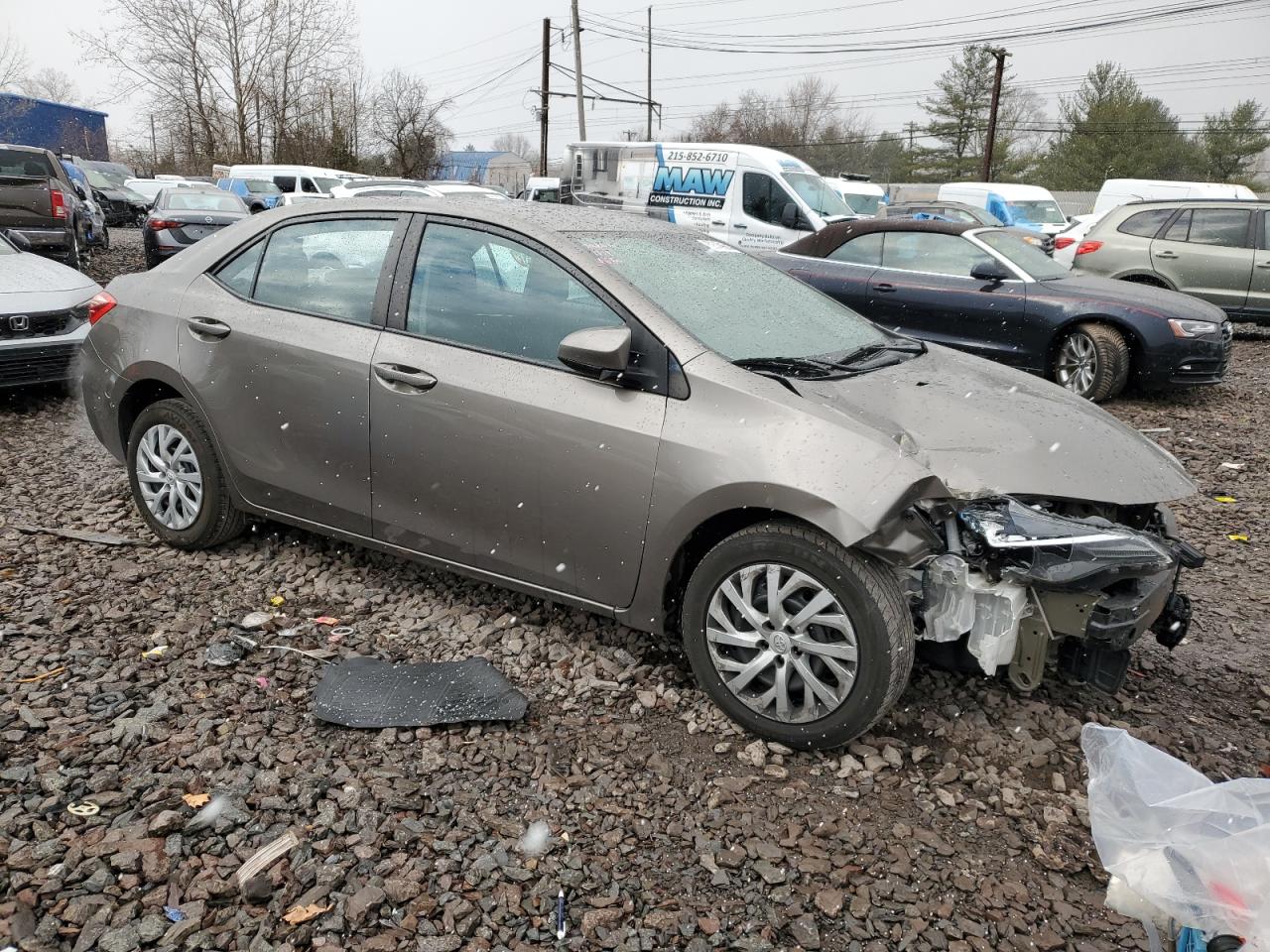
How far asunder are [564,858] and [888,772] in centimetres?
108

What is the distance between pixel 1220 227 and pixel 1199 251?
1.35ft

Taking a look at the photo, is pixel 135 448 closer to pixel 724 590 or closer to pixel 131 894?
pixel 131 894

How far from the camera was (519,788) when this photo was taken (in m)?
2.87

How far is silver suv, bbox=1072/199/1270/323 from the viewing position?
11.3m

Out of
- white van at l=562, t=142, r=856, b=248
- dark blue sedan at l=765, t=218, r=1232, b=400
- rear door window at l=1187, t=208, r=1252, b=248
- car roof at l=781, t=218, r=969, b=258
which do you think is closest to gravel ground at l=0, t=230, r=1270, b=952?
dark blue sedan at l=765, t=218, r=1232, b=400

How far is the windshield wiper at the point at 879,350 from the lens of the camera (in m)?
3.70

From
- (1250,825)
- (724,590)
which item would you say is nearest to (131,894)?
(724,590)

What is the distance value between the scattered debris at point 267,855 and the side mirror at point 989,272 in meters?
7.38

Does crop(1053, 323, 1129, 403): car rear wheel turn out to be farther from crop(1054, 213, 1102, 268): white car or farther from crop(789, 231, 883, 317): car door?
crop(1054, 213, 1102, 268): white car

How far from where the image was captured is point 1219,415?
8.18 m

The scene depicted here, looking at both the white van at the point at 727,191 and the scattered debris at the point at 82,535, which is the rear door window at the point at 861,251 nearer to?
the white van at the point at 727,191

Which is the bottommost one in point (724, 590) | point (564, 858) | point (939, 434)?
point (564, 858)

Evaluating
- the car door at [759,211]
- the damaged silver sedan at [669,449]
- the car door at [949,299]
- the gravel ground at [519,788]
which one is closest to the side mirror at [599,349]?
the damaged silver sedan at [669,449]

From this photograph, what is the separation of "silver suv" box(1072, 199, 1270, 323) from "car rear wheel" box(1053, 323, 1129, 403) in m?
4.21
